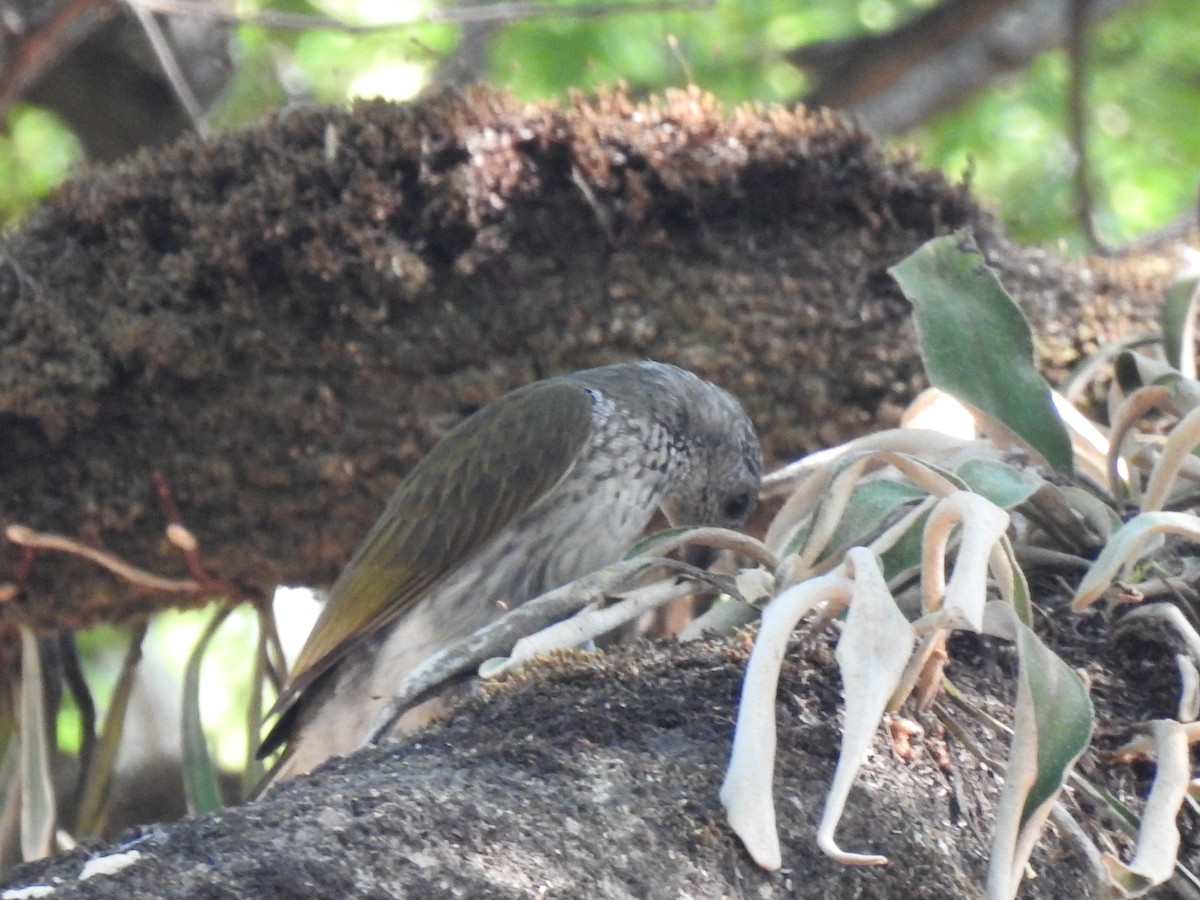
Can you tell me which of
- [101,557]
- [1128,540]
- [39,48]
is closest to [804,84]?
[39,48]

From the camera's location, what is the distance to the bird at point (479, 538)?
9.22ft

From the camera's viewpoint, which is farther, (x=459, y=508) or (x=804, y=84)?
(x=804, y=84)

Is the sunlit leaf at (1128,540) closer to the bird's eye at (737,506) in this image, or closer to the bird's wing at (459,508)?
the bird's wing at (459,508)

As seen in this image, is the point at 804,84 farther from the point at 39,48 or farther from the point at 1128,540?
the point at 1128,540

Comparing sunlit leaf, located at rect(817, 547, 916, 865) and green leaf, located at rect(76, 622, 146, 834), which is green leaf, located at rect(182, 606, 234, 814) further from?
sunlit leaf, located at rect(817, 547, 916, 865)

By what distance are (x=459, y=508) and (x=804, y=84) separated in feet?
9.90

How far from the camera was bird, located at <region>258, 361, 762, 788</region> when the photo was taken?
2811 millimetres

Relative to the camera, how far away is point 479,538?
2.83 meters

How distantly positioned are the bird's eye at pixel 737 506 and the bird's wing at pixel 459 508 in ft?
1.33

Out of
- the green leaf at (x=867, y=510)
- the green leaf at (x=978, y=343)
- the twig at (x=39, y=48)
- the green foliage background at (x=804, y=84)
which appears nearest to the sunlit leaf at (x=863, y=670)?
the green leaf at (x=867, y=510)

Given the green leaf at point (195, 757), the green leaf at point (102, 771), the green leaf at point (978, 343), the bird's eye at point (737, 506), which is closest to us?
the green leaf at point (978, 343)

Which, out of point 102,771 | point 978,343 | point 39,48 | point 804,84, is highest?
point 39,48

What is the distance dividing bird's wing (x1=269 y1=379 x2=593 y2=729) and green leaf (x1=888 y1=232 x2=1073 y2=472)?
0.79 meters

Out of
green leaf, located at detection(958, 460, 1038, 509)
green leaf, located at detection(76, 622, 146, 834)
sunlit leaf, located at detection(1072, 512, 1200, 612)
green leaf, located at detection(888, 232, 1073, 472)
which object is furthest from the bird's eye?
green leaf, located at detection(76, 622, 146, 834)
